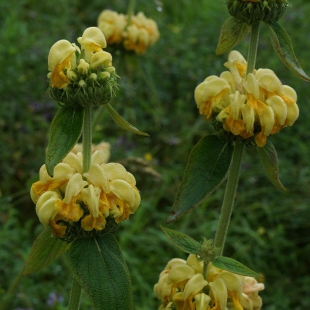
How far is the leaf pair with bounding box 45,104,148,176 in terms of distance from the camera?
987 millimetres

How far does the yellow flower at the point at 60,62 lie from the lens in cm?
102

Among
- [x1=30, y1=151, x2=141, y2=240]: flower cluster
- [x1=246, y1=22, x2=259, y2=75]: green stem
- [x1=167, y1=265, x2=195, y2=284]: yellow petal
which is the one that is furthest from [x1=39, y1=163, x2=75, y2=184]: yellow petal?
[x1=246, y1=22, x2=259, y2=75]: green stem

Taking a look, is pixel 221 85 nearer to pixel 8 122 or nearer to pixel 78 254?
pixel 78 254

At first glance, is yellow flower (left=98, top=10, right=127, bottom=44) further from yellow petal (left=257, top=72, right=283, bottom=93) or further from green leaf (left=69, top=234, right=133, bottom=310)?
green leaf (left=69, top=234, right=133, bottom=310)

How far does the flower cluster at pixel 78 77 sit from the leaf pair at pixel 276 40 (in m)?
0.34

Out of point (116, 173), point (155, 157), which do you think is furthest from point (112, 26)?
point (116, 173)

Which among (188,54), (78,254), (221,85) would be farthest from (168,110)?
(78,254)

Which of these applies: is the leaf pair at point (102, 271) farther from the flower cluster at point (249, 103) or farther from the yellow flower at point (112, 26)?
the yellow flower at point (112, 26)

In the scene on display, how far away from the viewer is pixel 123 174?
1118 millimetres

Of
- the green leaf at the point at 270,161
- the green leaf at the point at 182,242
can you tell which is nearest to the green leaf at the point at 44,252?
the green leaf at the point at 182,242

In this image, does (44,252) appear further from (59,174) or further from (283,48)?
(283,48)

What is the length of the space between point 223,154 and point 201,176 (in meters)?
0.07

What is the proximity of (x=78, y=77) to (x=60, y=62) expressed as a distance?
4 centimetres

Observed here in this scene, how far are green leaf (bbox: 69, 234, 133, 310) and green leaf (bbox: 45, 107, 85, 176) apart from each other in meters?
0.18
